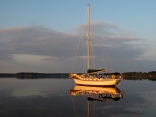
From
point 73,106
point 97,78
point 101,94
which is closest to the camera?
point 73,106

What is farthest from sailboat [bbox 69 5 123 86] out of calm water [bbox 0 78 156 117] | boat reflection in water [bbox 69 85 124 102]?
calm water [bbox 0 78 156 117]

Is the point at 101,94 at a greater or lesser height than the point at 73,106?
greater

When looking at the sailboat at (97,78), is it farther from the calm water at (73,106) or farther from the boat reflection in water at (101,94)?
the calm water at (73,106)

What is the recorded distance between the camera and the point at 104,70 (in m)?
53.3

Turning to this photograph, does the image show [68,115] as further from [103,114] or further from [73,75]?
[73,75]

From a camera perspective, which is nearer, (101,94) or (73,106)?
(73,106)

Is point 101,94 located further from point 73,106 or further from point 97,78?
point 97,78

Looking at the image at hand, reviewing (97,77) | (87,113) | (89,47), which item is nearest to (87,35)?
(89,47)

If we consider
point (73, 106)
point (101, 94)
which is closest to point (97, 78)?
point (101, 94)

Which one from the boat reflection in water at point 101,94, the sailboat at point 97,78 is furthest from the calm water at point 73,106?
the sailboat at point 97,78

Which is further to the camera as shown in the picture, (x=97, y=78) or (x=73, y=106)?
(x=97, y=78)

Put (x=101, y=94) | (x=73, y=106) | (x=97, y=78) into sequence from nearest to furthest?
(x=73, y=106) < (x=101, y=94) < (x=97, y=78)

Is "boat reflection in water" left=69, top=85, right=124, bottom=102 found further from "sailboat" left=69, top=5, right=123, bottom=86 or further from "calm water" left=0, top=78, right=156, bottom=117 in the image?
"sailboat" left=69, top=5, right=123, bottom=86

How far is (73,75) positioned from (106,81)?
12.1m
